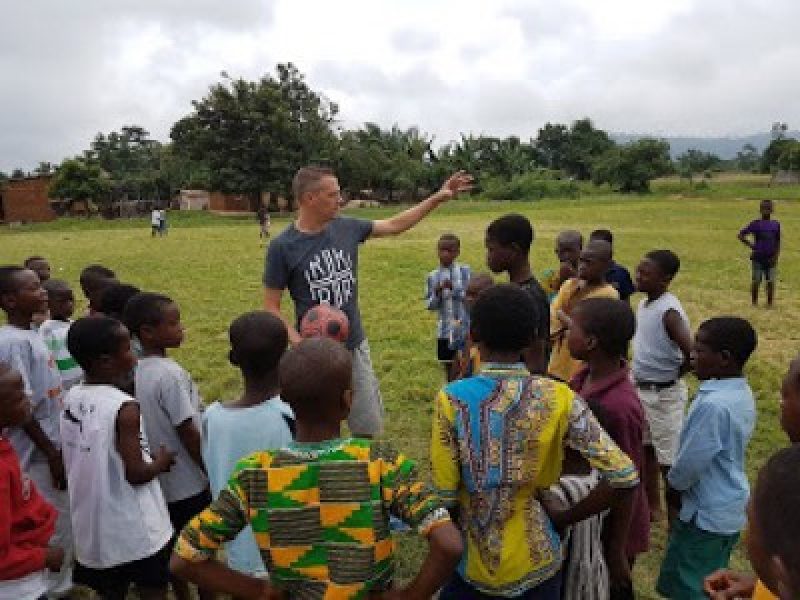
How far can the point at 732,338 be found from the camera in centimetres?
271

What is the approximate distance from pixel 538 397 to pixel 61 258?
19.7 meters

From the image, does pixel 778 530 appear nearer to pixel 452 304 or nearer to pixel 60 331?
pixel 60 331

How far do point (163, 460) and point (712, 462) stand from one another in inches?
89.5

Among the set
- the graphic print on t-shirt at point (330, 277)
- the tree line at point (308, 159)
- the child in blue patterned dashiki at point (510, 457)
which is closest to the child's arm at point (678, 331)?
the graphic print on t-shirt at point (330, 277)

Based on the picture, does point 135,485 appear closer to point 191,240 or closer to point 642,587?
point 642,587

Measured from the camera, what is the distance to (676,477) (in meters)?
2.69

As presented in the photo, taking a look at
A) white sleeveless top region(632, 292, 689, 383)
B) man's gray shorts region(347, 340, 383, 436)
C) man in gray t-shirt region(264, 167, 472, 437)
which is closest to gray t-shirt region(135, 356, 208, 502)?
man in gray t-shirt region(264, 167, 472, 437)

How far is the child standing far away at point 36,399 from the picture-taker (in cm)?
296

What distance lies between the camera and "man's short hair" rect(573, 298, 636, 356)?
2529 millimetres

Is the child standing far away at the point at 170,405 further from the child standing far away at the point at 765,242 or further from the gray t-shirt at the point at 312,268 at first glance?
the child standing far away at the point at 765,242

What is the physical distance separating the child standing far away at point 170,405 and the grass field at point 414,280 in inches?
48.2

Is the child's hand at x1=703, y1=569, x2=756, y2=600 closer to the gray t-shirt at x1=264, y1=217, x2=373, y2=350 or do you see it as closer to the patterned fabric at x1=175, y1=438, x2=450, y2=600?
the patterned fabric at x1=175, y1=438, x2=450, y2=600

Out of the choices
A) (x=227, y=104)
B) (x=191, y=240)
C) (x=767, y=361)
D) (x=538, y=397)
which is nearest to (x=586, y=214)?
(x=191, y=240)

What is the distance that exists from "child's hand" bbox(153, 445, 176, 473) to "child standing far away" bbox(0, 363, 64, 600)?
40cm
